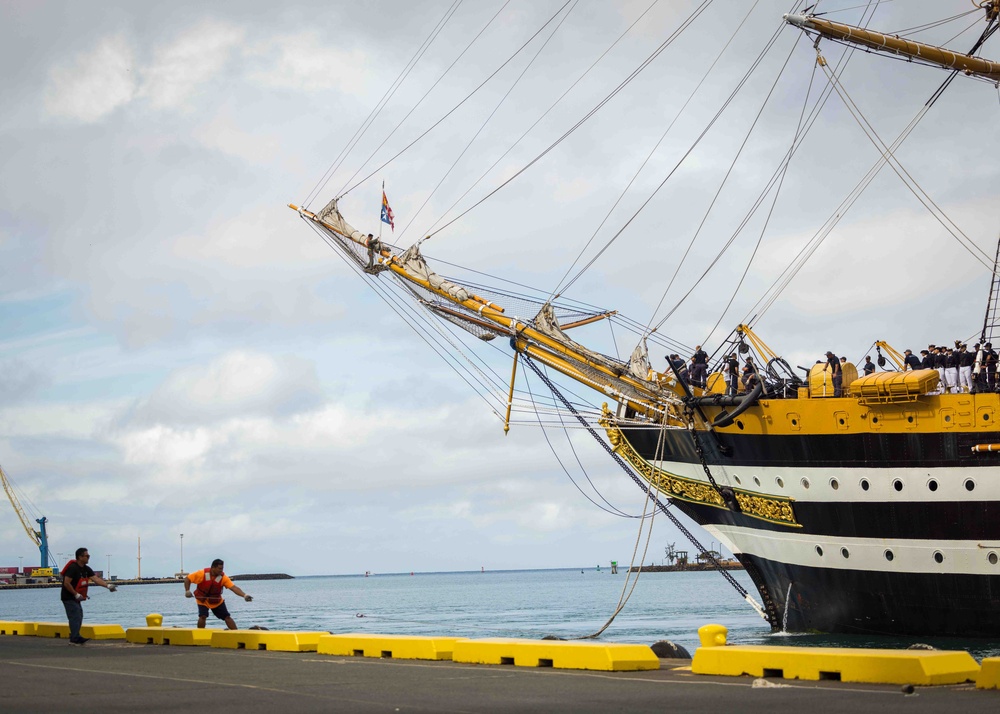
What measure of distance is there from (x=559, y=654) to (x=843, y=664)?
3460mm

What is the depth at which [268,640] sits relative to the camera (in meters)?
16.3

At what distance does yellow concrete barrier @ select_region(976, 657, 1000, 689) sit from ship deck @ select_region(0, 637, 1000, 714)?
149mm

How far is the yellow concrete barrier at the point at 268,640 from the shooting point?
15891mm

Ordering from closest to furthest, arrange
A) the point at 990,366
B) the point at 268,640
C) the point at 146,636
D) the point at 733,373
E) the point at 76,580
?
the point at 268,640
the point at 76,580
the point at 146,636
the point at 990,366
the point at 733,373

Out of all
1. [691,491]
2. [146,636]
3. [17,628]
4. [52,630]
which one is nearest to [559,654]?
[146,636]

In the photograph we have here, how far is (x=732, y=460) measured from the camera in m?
26.1

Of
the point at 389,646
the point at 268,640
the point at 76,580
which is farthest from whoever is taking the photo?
the point at 76,580

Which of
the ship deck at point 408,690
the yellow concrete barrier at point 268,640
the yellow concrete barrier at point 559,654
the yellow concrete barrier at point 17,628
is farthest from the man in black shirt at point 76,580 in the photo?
the yellow concrete barrier at point 559,654

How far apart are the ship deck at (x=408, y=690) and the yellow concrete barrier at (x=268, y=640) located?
5.41 ft

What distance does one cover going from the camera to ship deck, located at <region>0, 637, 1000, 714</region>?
29.9 ft

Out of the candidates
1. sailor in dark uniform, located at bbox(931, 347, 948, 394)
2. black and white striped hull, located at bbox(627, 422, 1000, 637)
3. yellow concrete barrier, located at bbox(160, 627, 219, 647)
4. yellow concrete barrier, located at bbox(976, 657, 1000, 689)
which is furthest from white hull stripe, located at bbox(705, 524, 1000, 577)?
yellow concrete barrier, located at bbox(160, 627, 219, 647)

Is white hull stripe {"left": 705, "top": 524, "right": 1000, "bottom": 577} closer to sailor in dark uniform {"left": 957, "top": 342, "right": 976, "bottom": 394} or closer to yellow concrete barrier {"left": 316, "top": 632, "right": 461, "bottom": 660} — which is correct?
sailor in dark uniform {"left": 957, "top": 342, "right": 976, "bottom": 394}

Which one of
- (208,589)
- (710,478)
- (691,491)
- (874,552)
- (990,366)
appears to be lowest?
(208,589)

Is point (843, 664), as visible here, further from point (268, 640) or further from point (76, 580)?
point (76, 580)
